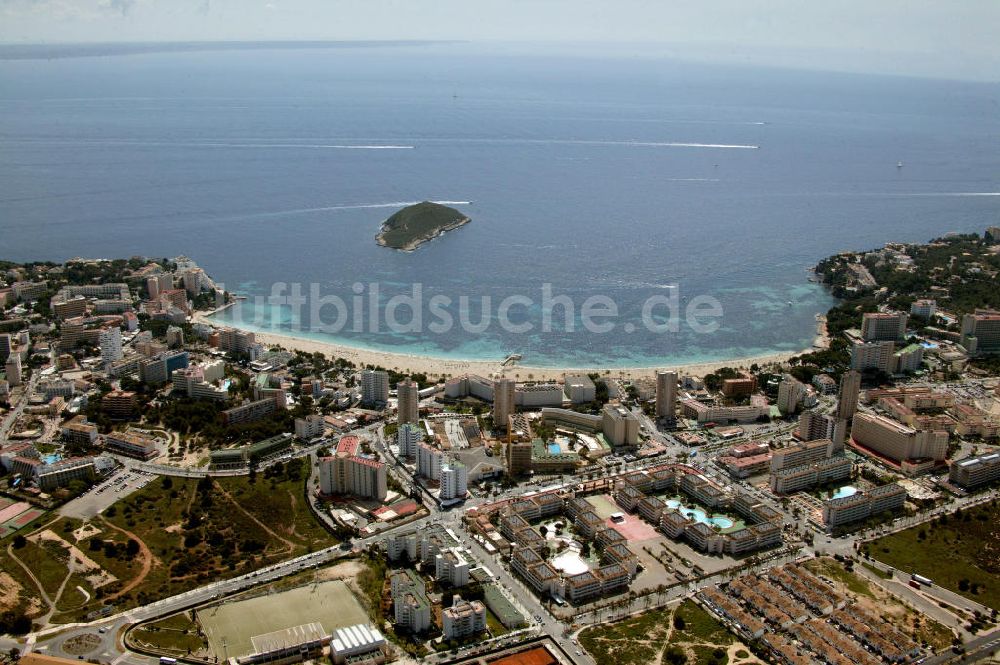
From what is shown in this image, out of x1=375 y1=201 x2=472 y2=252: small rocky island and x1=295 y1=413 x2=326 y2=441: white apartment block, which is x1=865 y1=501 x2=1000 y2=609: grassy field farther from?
x1=375 y1=201 x2=472 y2=252: small rocky island

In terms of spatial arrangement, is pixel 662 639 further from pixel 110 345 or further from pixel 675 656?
pixel 110 345

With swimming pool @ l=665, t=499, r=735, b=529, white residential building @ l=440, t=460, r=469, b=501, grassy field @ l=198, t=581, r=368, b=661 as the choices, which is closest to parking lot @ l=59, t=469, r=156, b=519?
grassy field @ l=198, t=581, r=368, b=661

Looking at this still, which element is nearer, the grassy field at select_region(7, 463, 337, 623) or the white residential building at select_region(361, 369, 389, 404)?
the grassy field at select_region(7, 463, 337, 623)

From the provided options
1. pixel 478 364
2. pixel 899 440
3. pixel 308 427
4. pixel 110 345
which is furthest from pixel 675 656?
pixel 110 345

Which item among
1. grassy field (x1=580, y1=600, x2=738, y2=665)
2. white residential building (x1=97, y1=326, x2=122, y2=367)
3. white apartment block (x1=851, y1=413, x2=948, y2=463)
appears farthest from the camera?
white residential building (x1=97, y1=326, x2=122, y2=367)

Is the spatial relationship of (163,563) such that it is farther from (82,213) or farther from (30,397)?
(82,213)

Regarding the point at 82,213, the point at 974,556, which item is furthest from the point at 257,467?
the point at 82,213
